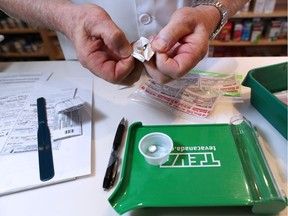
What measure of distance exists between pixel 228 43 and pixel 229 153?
1.24m

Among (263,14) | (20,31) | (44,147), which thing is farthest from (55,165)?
(20,31)

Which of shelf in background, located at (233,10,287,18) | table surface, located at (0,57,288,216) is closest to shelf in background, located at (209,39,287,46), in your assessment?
shelf in background, located at (233,10,287,18)

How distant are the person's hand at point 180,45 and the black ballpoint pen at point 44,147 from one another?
26 cm

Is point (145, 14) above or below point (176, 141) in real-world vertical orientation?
above

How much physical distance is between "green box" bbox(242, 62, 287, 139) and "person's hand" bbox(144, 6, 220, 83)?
5.3 inches

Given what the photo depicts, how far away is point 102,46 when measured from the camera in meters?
0.47

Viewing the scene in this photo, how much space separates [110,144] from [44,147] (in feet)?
0.43

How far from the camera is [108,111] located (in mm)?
542

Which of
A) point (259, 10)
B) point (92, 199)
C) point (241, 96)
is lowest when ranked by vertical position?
point (92, 199)

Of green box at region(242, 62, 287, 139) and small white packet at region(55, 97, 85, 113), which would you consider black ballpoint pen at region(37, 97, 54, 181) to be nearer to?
small white packet at region(55, 97, 85, 113)

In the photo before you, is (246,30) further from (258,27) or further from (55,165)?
(55,165)

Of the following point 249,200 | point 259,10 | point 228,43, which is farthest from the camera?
point 228,43

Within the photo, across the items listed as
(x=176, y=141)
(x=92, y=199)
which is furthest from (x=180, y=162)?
(x=92, y=199)

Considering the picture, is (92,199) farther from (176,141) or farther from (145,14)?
(145,14)
